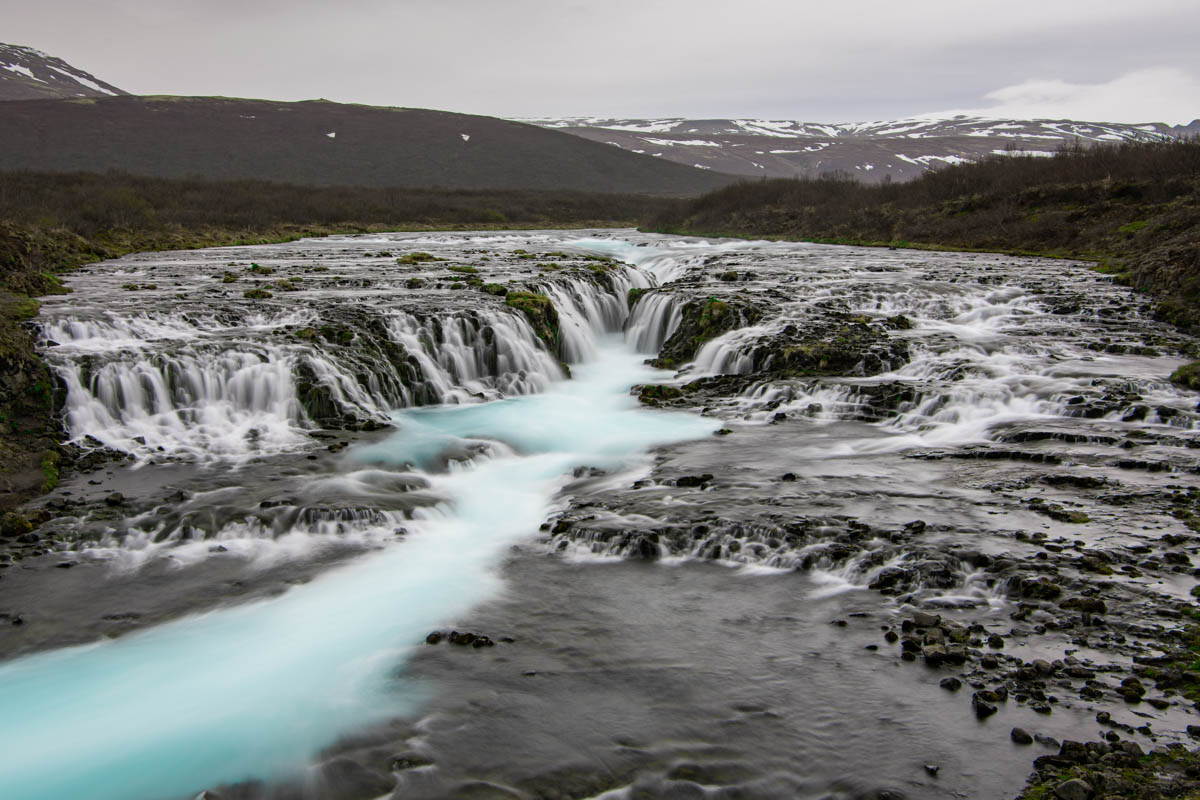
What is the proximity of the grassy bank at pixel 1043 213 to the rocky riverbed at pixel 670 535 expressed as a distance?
8.62m

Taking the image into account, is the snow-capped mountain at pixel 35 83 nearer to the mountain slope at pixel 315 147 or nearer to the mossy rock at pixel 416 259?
the mountain slope at pixel 315 147

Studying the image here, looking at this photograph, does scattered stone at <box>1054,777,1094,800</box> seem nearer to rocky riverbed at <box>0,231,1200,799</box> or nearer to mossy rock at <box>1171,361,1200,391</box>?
rocky riverbed at <box>0,231,1200,799</box>

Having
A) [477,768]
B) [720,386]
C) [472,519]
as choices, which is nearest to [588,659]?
[477,768]

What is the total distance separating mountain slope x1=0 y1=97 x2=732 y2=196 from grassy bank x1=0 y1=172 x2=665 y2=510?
27934 mm

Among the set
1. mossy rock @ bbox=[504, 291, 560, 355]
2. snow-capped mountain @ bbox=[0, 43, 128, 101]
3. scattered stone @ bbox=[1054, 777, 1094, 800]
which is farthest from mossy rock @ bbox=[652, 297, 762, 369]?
snow-capped mountain @ bbox=[0, 43, 128, 101]

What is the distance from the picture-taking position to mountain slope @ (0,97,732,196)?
96562 millimetres

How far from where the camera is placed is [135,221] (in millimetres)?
40344

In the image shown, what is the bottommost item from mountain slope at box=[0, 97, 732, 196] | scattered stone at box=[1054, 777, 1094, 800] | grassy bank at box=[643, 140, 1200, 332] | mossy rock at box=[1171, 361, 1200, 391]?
scattered stone at box=[1054, 777, 1094, 800]

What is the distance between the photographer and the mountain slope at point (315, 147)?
317 ft

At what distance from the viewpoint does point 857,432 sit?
14219 millimetres

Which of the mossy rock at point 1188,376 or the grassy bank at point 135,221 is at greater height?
the grassy bank at point 135,221

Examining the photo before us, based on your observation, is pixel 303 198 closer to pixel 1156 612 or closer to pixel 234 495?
pixel 234 495

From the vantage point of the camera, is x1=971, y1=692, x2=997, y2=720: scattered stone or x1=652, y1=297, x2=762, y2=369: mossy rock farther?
x1=652, y1=297, x2=762, y2=369: mossy rock

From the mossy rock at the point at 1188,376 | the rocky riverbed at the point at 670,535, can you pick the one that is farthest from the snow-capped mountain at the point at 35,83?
the mossy rock at the point at 1188,376
